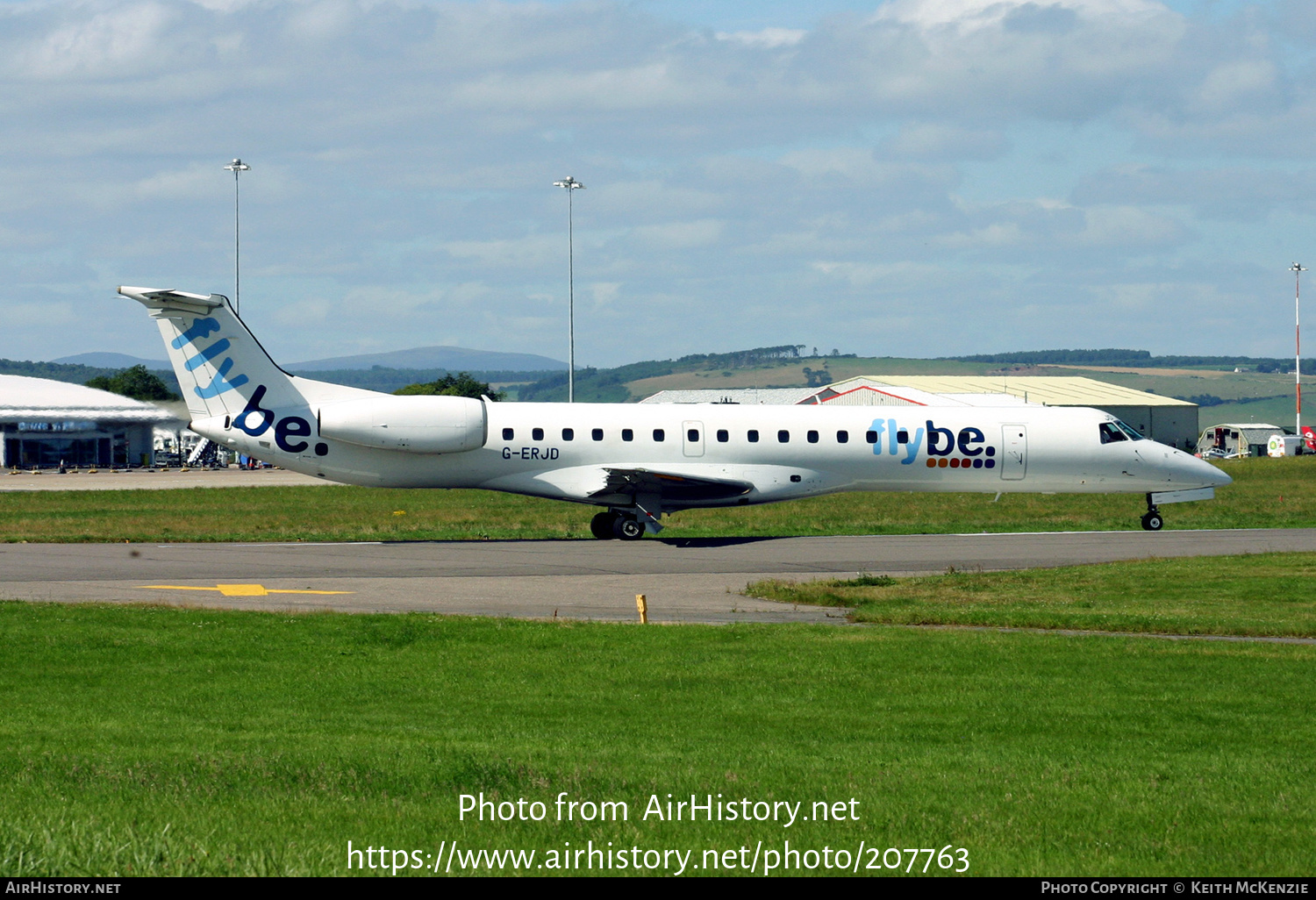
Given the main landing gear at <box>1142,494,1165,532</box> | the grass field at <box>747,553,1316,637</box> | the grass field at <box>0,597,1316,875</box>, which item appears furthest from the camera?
the main landing gear at <box>1142,494,1165,532</box>

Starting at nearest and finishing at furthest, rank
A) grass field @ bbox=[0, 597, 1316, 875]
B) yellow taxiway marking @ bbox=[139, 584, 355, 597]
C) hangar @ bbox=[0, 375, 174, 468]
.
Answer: grass field @ bbox=[0, 597, 1316, 875], yellow taxiway marking @ bbox=[139, 584, 355, 597], hangar @ bbox=[0, 375, 174, 468]

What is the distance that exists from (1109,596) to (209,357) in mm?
21059

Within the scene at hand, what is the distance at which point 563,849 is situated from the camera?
707 centimetres

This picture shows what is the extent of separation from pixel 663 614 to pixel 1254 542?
1876cm

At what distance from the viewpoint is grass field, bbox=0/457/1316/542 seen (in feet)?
121

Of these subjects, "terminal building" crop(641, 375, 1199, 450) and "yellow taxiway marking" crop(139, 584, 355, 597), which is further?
"terminal building" crop(641, 375, 1199, 450)

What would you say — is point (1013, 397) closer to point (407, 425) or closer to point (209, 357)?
point (407, 425)

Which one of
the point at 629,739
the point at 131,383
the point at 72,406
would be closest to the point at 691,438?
the point at 72,406

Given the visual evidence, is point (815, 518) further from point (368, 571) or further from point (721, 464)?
point (368, 571)

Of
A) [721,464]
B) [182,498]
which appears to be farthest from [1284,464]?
[182,498]

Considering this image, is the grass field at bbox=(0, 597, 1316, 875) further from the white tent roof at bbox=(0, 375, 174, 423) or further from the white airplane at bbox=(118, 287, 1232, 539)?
the white tent roof at bbox=(0, 375, 174, 423)

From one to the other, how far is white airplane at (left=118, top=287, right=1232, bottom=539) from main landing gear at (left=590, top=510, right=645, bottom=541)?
0.05 meters

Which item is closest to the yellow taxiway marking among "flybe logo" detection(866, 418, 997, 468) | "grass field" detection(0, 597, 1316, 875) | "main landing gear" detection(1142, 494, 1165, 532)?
"grass field" detection(0, 597, 1316, 875)

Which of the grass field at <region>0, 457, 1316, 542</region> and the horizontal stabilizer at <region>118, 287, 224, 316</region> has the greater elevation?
the horizontal stabilizer at <region>118, 287, 224, 316</region>
